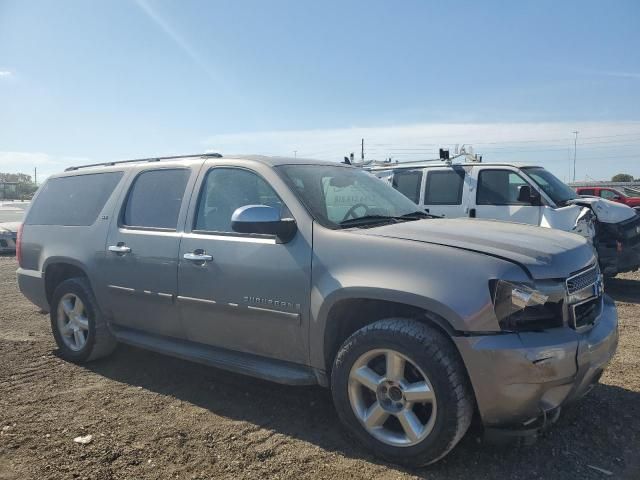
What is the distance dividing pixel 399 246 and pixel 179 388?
2.33 metres

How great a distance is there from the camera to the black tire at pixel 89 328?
184 inches

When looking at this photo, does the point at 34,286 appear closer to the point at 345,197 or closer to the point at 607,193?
the point at 345,197

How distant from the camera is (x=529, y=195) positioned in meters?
7.85

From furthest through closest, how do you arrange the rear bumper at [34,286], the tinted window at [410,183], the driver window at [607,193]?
the driver window at [607,193] → the tinted window at [410,183] → the rear bumper at [34,286]

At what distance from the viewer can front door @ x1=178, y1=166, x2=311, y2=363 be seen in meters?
3.36

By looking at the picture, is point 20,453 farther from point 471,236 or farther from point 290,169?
point 471,236

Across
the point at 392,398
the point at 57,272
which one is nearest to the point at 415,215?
the point at 392,398

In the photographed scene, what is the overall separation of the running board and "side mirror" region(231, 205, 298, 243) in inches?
34.7

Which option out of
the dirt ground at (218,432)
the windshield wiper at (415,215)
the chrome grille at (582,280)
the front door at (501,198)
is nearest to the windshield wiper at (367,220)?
the windshield wiper at (415,215)

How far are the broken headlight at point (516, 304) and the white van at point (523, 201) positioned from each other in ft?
13.5

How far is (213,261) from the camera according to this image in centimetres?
372

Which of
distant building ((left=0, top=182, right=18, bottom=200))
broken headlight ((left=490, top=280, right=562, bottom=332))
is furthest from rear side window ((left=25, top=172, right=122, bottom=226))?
distant building ((left=0, top=182, right=18, bottom=200))

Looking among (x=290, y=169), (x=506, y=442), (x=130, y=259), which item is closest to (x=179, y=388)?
(x=130, y=259)

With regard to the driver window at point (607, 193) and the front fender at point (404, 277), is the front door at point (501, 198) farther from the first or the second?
the driver window at point (607, 193)
